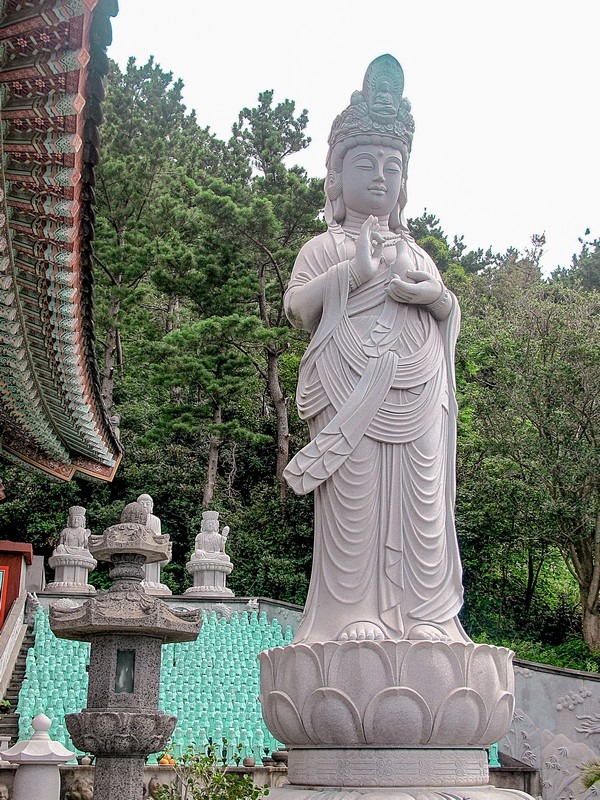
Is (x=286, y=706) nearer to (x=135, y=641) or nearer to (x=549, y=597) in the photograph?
(x=135, y=641)

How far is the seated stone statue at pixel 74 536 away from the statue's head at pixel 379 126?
11417 mm

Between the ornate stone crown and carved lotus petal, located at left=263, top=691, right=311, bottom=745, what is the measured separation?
3022mm

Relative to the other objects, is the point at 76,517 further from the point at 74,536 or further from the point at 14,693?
the point at 14,693

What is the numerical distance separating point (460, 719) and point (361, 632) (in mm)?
572

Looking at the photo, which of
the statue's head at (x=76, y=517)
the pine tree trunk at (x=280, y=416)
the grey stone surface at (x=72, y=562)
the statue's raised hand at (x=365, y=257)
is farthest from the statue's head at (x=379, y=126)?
the pine tree trunk at (x=280, y=416)

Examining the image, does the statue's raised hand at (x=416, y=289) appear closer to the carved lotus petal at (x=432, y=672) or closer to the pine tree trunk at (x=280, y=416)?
the carved lotus petal at (x=432, y=672)

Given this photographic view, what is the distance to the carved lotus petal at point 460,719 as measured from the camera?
388 centimetres

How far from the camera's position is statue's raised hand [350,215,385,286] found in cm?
484

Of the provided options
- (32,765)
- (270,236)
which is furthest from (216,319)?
(32,765)

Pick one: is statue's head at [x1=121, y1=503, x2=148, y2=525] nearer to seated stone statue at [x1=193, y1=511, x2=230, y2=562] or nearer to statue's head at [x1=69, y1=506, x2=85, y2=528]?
seated stone statue at [x1=193, y1=511, x2=230, y2=562]

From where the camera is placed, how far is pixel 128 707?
5.33 metres

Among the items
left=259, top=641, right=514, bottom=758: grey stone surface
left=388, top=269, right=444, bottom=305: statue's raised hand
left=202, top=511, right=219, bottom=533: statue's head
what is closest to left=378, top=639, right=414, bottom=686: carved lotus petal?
left=259, top=641, right=514, bottom=758: grey stone surface

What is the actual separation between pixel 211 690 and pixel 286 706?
7429 mm

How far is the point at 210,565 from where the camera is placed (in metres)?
15.0
